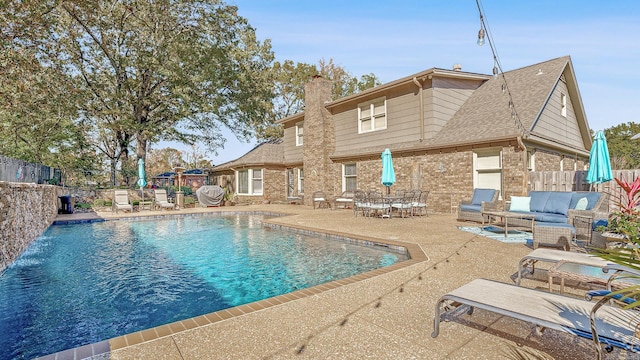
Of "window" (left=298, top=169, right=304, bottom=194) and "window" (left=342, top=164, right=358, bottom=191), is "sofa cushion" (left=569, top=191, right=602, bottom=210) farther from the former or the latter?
"window" (left=298, top=169, right=304, bottom=194)

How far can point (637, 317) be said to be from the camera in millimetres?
2115

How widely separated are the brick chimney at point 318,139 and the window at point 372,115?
75.6 inches

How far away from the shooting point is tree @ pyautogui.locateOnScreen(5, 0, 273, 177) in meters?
18.3

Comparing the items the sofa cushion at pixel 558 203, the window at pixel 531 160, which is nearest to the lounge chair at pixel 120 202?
the sofa cushion at pixel 558 203

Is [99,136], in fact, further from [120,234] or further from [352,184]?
[352,184]

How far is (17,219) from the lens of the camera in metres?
6.89

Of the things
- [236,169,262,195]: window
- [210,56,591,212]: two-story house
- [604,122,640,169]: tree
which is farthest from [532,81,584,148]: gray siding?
[604,122,640,169]: tree

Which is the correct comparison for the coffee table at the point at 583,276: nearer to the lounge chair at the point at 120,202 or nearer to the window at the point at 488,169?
the window at the point at 488,169

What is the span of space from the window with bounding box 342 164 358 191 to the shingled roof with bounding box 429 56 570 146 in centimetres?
439

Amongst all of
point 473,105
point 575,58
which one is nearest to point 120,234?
point 473,105

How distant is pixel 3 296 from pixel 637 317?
7256 mm

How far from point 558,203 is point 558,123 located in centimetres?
739

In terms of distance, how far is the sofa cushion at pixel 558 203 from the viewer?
7.50 metres

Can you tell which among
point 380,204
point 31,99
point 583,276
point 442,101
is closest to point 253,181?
point 380,204
